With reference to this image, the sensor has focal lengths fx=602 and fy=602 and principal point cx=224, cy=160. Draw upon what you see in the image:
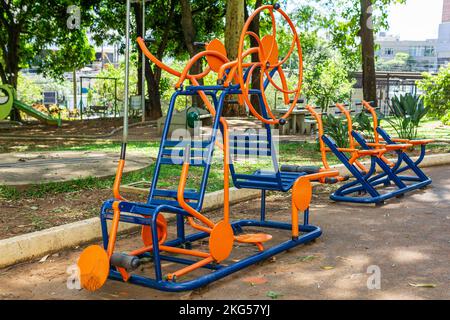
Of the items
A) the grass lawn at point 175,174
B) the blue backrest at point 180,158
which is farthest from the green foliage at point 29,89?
the blue backrest at point 180,158

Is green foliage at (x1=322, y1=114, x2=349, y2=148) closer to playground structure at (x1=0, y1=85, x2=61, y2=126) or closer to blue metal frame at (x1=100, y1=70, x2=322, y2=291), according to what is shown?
blue metal frame at (x1=100, y1=70, x2=322, y2=291)

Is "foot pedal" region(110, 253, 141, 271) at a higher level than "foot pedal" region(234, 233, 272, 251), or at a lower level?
higher

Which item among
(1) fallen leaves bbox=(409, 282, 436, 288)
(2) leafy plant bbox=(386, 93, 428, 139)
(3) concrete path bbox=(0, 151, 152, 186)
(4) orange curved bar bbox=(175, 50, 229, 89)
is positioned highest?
(4) orange curved bar bbox=(175, 50, 229, 89)

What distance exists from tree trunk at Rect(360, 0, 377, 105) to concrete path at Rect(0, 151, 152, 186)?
8.45m

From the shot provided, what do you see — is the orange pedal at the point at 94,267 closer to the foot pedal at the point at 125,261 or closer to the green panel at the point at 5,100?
the foot pedal at the point at 125,261

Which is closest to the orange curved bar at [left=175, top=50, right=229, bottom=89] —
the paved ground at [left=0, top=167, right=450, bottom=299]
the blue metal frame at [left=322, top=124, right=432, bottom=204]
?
the paved ground at [left=0, top=167, right=450, bottom=299]

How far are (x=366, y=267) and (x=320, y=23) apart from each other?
23320 mm

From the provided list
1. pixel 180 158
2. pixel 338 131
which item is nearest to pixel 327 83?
pixel 338 131

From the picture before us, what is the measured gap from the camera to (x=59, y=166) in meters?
7.66

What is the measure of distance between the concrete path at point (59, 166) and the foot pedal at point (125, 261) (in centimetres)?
302

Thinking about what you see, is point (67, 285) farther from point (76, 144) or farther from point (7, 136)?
point (7, 136)

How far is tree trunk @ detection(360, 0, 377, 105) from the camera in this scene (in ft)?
51.2

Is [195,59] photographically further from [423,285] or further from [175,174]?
[175,174]
